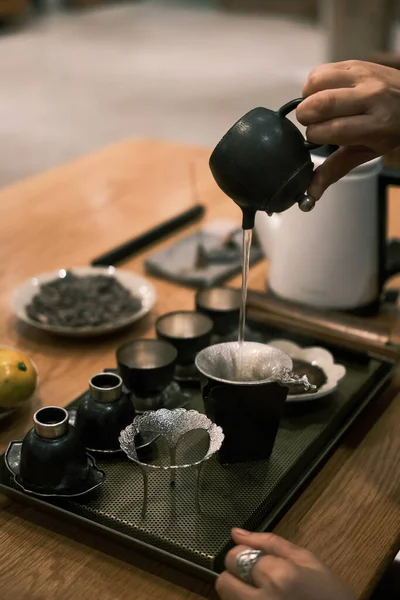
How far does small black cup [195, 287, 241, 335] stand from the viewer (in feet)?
4.22

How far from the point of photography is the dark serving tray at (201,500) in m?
0.86

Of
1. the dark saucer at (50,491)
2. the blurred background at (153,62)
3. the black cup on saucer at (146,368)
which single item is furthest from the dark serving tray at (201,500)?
the blurred background at (153,62)

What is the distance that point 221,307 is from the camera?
1334 millimetres

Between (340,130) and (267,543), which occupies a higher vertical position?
(340,130)

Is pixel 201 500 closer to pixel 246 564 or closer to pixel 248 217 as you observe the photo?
pixel 246 564

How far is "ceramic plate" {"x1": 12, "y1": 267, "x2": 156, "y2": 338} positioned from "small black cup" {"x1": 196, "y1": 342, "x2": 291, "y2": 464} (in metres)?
0.36

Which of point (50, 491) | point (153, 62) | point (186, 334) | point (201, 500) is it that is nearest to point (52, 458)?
point (50, 491)

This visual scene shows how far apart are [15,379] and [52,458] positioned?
227 mm

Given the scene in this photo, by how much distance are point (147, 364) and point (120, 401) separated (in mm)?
166

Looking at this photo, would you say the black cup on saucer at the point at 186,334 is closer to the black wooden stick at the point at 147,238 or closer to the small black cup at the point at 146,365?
the small black cup at the point at 146,365

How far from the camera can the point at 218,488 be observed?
943 millimetres

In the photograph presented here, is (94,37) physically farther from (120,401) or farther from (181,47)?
(120,401)

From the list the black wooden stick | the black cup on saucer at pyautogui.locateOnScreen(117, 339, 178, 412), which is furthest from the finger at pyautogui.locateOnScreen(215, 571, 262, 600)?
the black wooden stick

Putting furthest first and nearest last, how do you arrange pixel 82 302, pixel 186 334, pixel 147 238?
pixel 147 238, pixel 82 302, pixel 186 334
